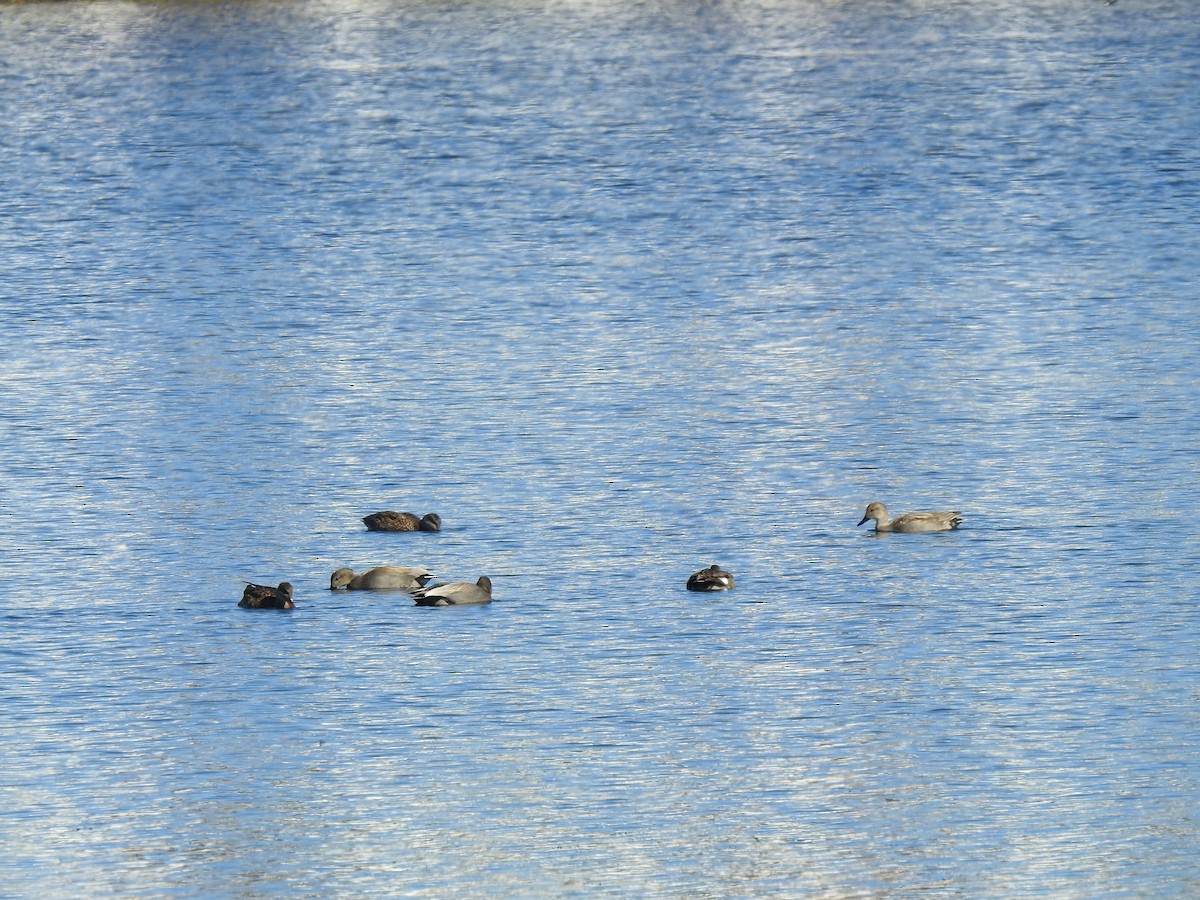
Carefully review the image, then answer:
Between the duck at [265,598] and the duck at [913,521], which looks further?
the duck at [913,521]

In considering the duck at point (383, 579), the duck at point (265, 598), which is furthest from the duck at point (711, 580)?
the duck at point (265, 598)

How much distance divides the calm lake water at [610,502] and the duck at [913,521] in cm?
13

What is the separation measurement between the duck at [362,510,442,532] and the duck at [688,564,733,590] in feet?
10.1

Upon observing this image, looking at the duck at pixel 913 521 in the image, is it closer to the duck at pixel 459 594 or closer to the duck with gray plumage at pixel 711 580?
the duck with gray plumage at pixel 711 580

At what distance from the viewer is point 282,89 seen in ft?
189

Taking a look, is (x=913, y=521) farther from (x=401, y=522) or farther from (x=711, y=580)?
(x=401, y=522)

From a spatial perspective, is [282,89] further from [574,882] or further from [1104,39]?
[574,882]

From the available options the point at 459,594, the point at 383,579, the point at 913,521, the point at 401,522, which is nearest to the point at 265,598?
the point at 383,579

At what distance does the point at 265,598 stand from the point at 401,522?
2.44 m

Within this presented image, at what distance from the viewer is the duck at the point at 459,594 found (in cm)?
1920

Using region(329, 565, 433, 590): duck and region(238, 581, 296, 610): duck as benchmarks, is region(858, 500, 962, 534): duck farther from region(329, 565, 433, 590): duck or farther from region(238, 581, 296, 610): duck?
region(238, 581, 296, 610): duck

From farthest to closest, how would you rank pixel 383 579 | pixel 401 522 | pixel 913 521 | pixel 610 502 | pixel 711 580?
pixel 610 502
pixel 401 522
pixel 913 521
pixel 383 579
pixel 711 580

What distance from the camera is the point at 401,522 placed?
70.4ft

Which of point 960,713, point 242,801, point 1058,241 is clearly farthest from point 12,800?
Answer: point 1058,241
